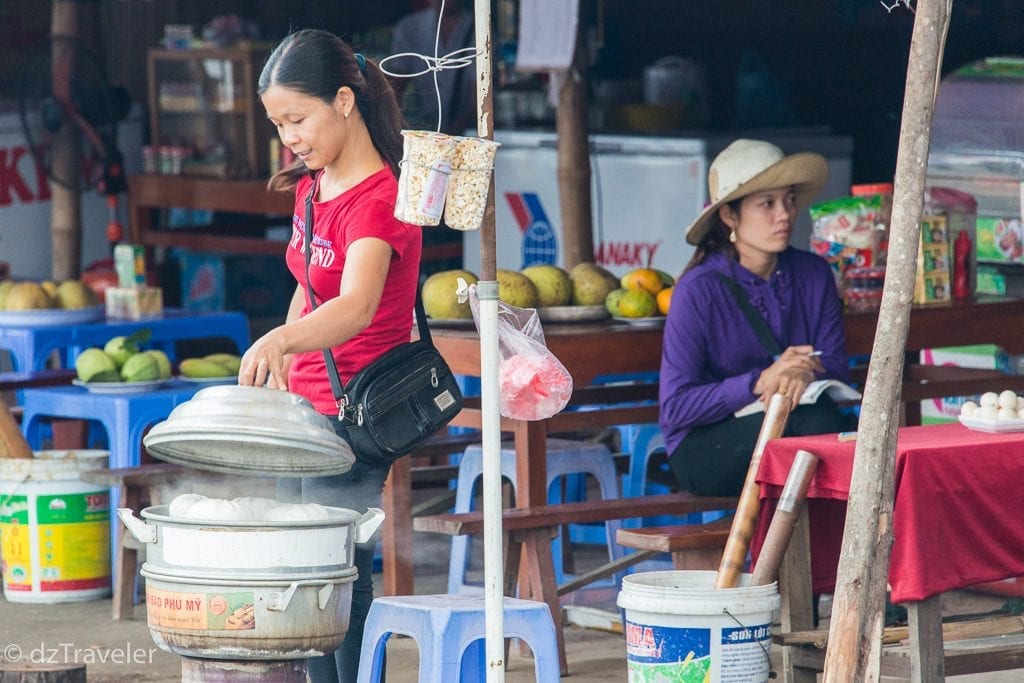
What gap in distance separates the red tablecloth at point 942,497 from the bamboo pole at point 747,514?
1.5 inches

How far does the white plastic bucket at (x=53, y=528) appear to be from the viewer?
6.18 metres

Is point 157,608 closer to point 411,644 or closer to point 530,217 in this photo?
point 411,644

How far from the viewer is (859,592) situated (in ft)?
12.9

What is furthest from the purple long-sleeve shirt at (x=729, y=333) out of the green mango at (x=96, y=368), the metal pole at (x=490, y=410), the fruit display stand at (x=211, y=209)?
the fruit display stand at (x=211, y=209)

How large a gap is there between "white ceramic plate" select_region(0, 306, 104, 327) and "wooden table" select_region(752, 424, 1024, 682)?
11.7 feet

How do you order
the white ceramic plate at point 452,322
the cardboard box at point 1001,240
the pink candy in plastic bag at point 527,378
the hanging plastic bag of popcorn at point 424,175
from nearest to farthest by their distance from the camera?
the hanging plastic bag of popcorn at point 424,175 < the pink candy in plastic bag at point 527,378 < the white ceramic plate at point 452,322 < the cardboard box at point 1001,240

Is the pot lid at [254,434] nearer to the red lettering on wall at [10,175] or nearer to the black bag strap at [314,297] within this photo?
the black bag strap at [314,297]

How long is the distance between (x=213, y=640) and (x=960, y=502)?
1.71m

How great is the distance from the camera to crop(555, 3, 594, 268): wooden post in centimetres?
756

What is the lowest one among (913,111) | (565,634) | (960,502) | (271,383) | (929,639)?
(565,634)

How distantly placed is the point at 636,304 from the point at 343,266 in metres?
1.88

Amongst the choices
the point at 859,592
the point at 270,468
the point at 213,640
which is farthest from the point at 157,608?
the point at 859,592

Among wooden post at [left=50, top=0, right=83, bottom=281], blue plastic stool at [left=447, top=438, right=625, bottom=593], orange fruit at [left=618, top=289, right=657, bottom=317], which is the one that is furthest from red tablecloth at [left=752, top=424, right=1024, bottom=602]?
wooden post at [left=50, top=0, right=83, bottom=281]

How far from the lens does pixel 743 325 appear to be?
17.5 feet
